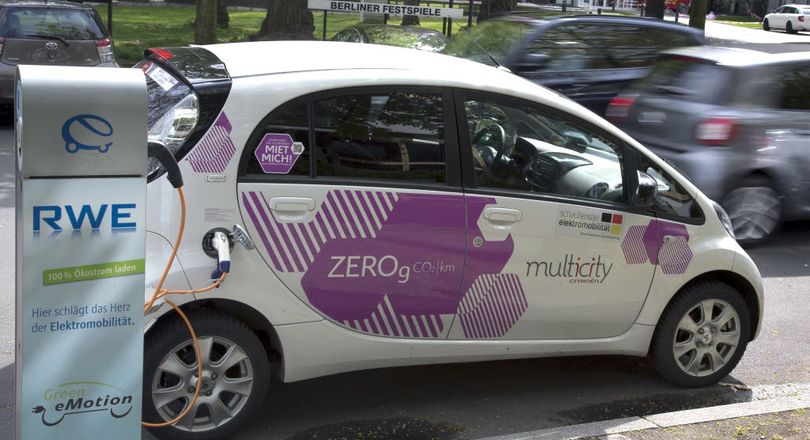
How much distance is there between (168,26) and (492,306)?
83.2 feet

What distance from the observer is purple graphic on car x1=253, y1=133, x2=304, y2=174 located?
444cm

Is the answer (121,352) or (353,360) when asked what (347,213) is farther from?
(121,352)

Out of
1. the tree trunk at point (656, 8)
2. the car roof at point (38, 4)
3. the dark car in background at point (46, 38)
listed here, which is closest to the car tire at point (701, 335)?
the dark car in background at point (46, 38)

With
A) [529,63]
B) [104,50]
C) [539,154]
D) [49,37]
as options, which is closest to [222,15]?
[104,50]

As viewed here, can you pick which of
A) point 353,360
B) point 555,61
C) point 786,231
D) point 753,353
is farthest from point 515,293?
point 555,61

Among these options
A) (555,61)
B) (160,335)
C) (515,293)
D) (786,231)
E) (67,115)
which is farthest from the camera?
(555,61)

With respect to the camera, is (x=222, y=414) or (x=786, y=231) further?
(x=786, y=231)

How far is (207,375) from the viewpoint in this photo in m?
4.43

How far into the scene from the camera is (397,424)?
5.00 metres

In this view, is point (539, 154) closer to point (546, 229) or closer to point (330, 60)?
point (546, 229)

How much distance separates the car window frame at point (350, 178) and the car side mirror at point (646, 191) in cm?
102

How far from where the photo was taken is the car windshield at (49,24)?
42.7 ft

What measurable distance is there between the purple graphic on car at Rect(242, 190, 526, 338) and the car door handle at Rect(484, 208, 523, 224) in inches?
1.8

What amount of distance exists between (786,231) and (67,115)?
837 centimetres
